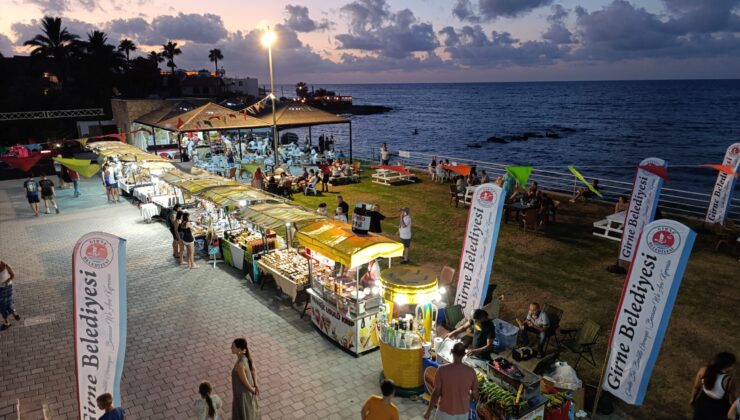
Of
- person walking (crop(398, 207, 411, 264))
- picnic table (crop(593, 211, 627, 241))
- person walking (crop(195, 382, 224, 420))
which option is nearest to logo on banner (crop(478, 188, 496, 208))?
person walking (crop(398, 207, 411, 264))

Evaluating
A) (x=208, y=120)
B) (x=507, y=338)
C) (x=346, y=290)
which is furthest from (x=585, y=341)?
(x=208, y=120)

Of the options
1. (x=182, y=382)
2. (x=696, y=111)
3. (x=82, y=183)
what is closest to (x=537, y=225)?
(x=182, y=382)

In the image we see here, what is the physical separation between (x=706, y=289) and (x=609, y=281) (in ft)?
7.30

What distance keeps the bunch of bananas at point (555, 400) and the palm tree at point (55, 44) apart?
6502 cm

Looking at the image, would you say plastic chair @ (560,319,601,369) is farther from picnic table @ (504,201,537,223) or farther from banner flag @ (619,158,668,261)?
picnic table @ (504,201,537,223)

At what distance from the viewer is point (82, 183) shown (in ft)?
88.0

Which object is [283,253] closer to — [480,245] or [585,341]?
[480,245]

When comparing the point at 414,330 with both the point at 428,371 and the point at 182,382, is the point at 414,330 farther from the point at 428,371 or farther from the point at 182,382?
the point at 182,382

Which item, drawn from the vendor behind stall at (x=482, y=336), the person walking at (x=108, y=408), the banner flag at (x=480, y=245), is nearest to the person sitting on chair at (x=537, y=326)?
the banner flag at (x=480, y=245)

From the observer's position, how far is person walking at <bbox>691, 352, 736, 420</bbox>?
5934 mm

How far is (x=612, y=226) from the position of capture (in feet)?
52.9

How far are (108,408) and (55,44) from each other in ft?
209

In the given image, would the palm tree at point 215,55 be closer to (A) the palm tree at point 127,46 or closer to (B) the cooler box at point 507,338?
(A) the palm tree at point 127,46

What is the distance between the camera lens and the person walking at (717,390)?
19.5 feet
